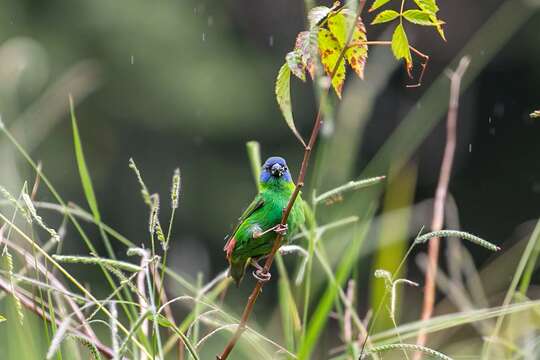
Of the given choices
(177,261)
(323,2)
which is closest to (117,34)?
(323,2)

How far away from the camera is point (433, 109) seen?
236 cm

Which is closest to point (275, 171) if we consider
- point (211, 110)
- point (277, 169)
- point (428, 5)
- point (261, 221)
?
point (277, 169)

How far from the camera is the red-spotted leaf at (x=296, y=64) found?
1.43m

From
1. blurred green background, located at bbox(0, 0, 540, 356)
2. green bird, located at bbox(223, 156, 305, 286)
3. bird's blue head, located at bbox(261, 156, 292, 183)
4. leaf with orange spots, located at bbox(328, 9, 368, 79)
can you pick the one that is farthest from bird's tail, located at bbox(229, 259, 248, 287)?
blurred green background, located at bbox(0, 0, 540, 356)

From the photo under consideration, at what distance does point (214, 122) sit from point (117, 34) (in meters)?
1.65

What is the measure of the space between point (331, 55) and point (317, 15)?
0.29 ft

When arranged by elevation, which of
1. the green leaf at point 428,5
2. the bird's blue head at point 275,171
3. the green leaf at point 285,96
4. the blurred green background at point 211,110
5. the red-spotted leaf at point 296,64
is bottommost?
the blurred green background at point 211,110

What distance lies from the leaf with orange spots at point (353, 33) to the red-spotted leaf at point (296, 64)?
78 mm

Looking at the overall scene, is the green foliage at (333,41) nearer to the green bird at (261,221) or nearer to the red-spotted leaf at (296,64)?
the red-spotted leaf at (296,64)

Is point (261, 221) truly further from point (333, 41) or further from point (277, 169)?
point (333, 41)

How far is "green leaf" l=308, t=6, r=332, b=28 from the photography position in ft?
4.77

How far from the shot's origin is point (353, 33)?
58.4 inches

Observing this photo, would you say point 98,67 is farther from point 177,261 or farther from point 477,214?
point 177,261

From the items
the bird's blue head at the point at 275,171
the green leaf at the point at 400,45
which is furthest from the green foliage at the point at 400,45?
the bird's blue head at the point at 275,171
